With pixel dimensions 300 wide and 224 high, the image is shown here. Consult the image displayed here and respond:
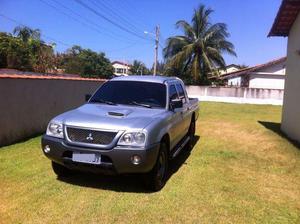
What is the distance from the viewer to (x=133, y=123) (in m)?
5.82

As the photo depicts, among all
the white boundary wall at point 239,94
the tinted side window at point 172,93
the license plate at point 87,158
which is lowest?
the white boundary wall at point 239,94

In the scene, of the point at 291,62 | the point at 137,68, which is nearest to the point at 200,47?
the point at 291,62

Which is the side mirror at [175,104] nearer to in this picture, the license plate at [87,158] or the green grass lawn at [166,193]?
the green grass lawn at [166,193]

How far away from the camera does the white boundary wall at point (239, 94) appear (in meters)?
31.5

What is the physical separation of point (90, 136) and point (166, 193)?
1490 millimetres

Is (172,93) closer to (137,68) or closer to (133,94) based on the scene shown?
(133,94)

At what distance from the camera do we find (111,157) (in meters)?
5.57

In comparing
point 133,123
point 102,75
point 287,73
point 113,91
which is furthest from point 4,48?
point 102,75

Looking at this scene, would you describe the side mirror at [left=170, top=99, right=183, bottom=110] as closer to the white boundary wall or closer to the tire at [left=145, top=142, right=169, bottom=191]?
the tire at [left=145, top=142, right=169, bottom=191]

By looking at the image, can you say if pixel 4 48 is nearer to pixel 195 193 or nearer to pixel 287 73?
pixel 287 73

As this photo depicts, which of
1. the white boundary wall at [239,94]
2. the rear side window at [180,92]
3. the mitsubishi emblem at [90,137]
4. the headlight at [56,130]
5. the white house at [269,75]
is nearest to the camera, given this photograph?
the mitsubishi emblem at [90,137]

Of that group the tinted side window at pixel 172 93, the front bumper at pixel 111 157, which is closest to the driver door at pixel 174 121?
the tinted side window at pixel 172 93

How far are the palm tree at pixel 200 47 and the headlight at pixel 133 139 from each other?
3306 cm

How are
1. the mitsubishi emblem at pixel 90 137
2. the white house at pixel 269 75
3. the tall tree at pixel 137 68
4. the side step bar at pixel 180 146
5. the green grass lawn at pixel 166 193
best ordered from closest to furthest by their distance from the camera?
1. the green grass lawn at pixel 166 193
2. the mitsubishi emblem at pixel 90 137
3. the side step bar at pixel 180 146
4. the white house at pixel 269 75
5. the tall tree at pixel 137 68
